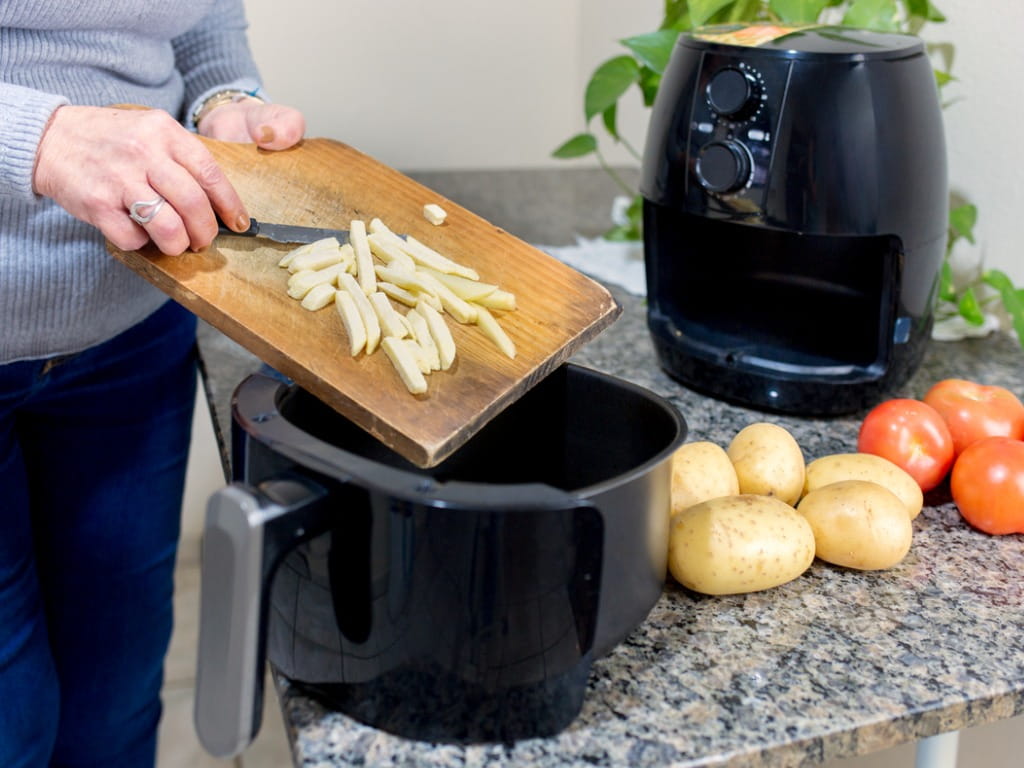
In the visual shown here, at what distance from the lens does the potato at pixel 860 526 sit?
0.71 metres

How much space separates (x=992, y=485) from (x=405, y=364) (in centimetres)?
45

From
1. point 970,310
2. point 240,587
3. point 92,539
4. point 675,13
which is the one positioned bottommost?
point 92,539

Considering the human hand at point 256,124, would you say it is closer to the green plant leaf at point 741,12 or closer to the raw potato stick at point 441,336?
the raw potato stick at point 441,336

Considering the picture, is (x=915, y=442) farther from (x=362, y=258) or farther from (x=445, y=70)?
(x=445, y=70)

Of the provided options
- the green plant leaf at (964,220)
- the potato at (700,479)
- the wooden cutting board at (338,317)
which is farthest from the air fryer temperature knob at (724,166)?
the green plant leaf at (964,220)

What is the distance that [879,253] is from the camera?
0.95m

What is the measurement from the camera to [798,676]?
0.63 meters

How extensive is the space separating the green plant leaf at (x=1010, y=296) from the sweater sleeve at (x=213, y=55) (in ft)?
2.67

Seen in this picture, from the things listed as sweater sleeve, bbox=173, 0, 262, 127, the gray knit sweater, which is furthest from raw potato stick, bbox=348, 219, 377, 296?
sweater sleeve, bbox=173, 0, 262, 127

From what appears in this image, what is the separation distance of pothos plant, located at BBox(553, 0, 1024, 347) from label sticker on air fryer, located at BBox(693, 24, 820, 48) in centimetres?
9

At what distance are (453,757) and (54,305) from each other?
532 mm

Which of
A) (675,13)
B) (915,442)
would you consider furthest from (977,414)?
(675,13)

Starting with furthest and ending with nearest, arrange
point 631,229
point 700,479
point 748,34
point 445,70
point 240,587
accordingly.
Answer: point 445,70 → point 631,229 → point 748,34 → point 700,479 → point 240,587

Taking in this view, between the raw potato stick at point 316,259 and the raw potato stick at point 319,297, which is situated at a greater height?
the raw potato stick at point 316,259
